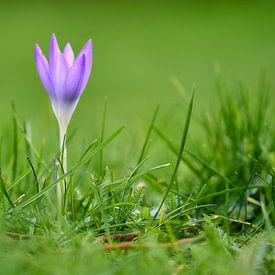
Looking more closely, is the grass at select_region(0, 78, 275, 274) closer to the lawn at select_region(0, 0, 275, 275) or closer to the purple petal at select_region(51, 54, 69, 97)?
the lawn at select_region(0, 0, 275, 275)

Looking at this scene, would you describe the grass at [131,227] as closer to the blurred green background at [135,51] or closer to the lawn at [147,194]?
the lawn at [147,194]

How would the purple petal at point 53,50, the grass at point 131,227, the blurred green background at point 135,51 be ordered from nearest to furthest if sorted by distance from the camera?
1. the grass at point 131,227
2. the purple petal at point 53,50
3. the blurred green background at point 135,51

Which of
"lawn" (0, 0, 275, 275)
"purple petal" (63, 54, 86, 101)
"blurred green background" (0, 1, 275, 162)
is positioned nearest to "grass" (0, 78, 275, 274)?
"lawn" (0, 0, 275, 275)

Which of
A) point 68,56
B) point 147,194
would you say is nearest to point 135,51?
point 147,194

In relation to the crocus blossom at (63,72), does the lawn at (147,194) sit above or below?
below

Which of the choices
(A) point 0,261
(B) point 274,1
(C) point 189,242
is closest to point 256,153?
(C) point 189,242

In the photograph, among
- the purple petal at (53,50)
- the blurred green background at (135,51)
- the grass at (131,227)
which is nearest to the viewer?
the grass at (131,227)

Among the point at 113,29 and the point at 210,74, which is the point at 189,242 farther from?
the point at 113,29

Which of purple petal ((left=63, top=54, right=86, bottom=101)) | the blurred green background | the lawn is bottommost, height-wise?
the blurred green background

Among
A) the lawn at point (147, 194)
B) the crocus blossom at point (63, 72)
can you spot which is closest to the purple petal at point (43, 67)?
the crocus blossom at point (63, 72)
